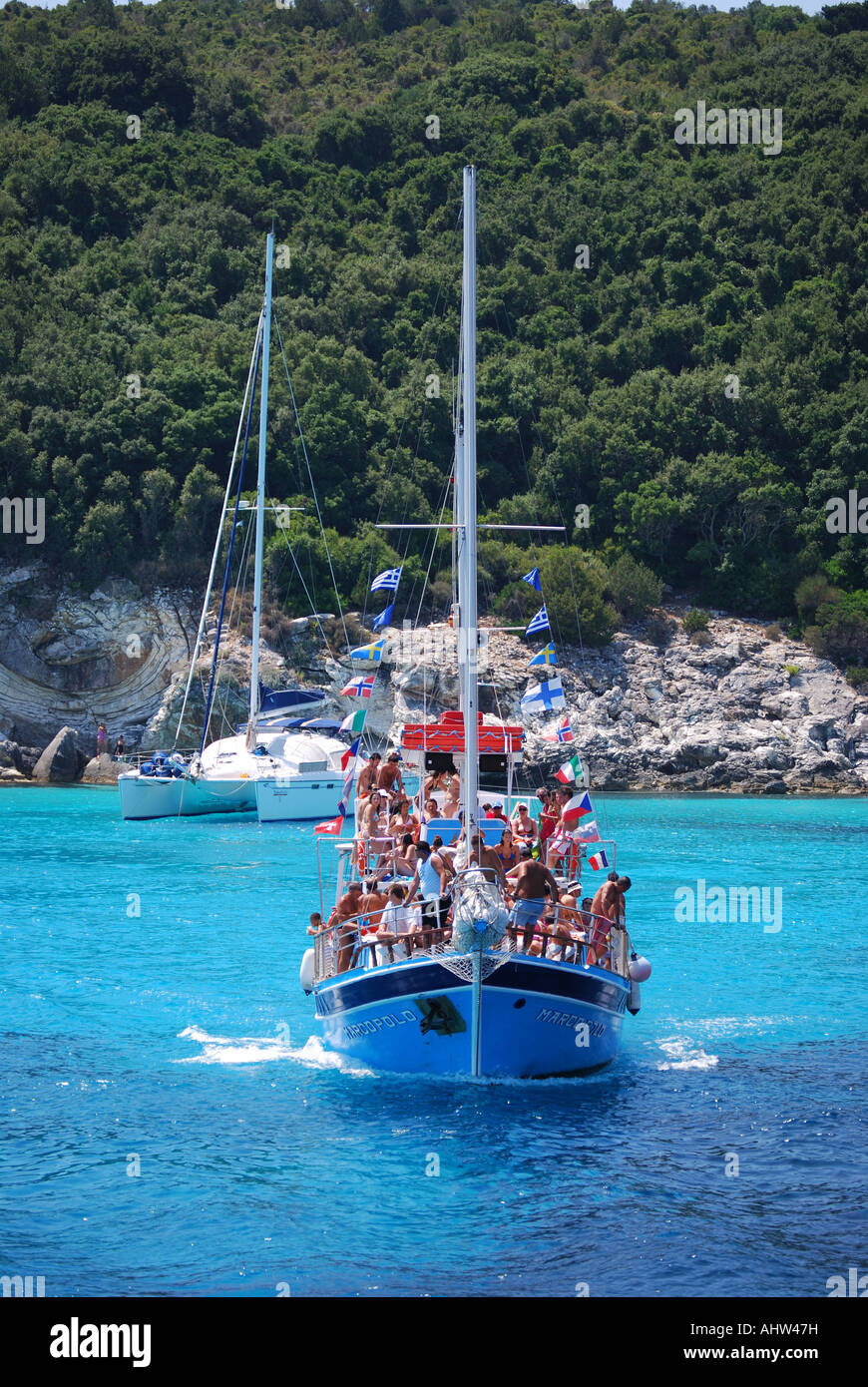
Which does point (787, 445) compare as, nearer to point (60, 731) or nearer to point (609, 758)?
point (609, 758)

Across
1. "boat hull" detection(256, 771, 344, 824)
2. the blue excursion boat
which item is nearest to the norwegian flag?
the blue excursion boat

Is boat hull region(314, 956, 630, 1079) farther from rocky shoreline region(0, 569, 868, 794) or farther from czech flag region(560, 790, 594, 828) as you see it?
rocky shoreline region(0, 569, 868, 794)

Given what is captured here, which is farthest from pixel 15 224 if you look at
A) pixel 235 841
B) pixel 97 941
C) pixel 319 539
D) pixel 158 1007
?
pixel 158 1007

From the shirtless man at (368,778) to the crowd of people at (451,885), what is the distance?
2514mm

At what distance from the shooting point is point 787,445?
220 feet

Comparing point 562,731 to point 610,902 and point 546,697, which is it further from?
point 610,902

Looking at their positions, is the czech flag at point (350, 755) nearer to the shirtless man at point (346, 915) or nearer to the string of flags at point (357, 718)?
the string of flags at point (357, 718)

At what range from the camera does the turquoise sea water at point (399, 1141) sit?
10188mm

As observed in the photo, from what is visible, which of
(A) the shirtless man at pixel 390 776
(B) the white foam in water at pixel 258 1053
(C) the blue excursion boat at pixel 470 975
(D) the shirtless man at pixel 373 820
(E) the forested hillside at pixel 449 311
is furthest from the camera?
(E) the forested hillside at pixel 449 311

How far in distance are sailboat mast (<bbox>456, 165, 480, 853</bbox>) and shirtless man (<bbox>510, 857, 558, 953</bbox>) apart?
793 millimetres

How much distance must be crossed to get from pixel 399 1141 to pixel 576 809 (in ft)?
20.0

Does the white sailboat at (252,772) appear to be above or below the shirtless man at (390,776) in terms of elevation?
below

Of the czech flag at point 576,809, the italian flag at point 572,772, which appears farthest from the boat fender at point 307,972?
the italian flag at point 572,772

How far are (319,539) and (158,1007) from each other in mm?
44639
